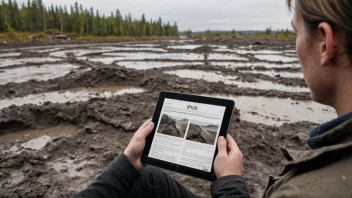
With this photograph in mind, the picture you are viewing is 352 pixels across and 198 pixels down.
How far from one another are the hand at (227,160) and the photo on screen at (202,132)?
0.10m

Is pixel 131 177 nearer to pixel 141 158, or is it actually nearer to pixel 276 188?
pixel 141 158

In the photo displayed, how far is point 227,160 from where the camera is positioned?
1766mm

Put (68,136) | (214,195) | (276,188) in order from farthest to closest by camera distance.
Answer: (68,136) < (214,195) < (276,188)

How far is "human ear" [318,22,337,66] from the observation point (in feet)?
3.88

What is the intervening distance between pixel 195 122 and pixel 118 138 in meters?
3.96

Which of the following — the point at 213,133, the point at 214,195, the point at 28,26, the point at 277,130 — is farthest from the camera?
the point at 28,26

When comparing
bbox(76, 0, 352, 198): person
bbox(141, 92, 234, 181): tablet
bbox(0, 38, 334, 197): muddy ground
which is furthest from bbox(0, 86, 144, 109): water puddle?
bbox(76, 0, 352, 198): person

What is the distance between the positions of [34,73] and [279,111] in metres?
12.2

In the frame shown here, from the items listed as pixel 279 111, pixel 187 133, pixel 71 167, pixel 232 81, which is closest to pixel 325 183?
pixel 187 133

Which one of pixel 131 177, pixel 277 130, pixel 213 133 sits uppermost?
pixel 213 133

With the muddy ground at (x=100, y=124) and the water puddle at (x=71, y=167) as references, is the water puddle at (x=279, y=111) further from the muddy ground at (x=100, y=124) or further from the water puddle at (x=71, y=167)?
the water puddle at (x=71, y=167)

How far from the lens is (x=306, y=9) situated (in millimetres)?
1283

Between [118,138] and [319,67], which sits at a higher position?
[319,67]

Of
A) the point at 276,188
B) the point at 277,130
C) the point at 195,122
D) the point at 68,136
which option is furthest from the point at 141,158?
the point at 277,130
